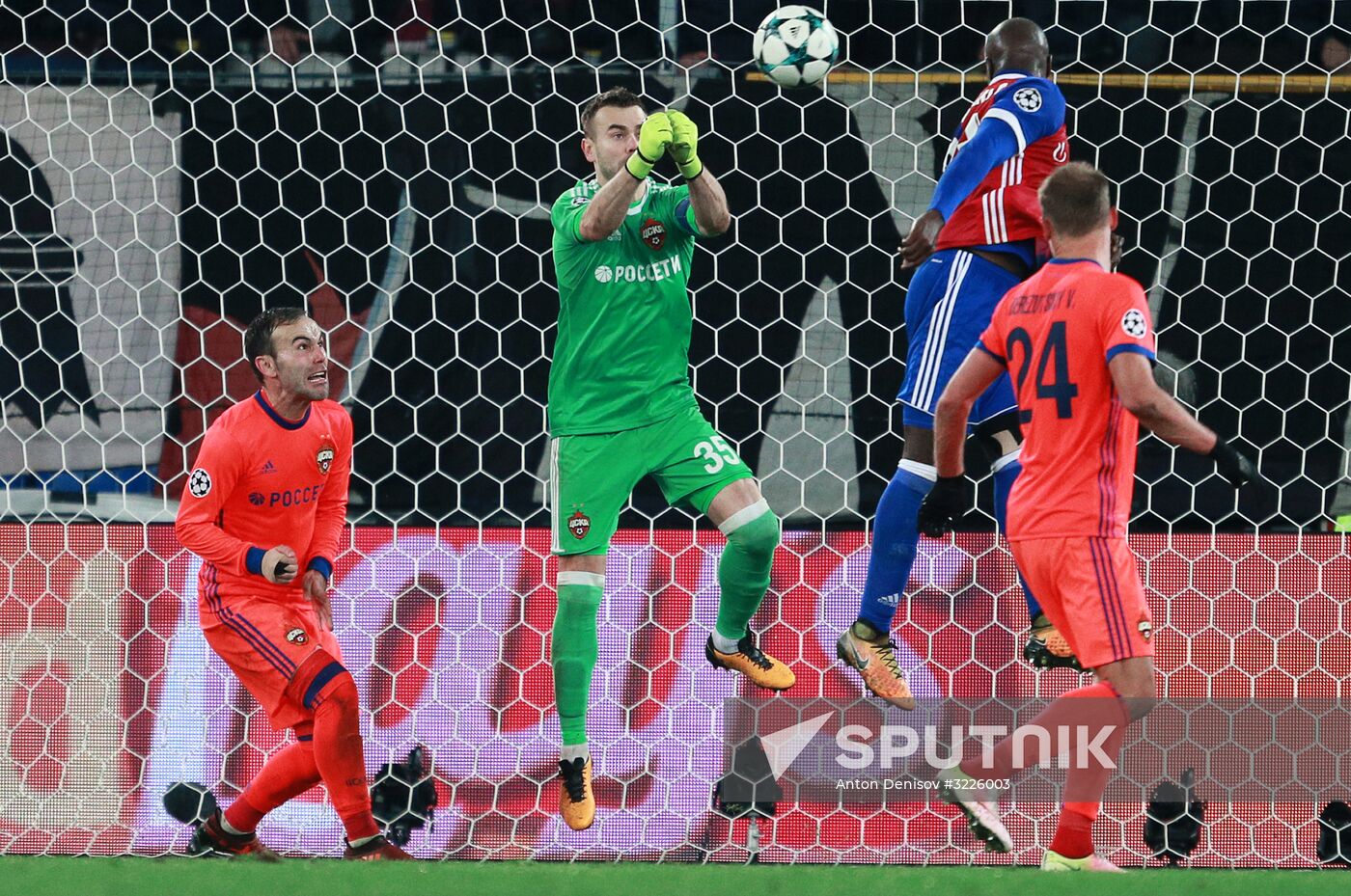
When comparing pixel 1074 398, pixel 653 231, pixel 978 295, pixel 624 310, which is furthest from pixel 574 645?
pixel 1074 398

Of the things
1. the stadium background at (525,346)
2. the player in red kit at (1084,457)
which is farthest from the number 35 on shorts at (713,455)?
the player in red kit at (1084,457)

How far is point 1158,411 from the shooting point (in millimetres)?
3242

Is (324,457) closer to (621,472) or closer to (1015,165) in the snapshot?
(621,472)

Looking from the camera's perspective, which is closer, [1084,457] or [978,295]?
[1084,457]

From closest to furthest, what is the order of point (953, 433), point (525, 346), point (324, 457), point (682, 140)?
point (953, 433), point (682, 140), point (324, 457), point (525, 346)

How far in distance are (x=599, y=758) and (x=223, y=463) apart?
59.8 inches

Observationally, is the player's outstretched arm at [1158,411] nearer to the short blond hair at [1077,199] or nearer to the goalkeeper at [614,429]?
the short blond hair at [1077,199]

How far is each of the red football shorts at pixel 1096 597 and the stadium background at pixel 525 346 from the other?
1.53 meters

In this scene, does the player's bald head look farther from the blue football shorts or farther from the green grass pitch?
A: the green grass pitch

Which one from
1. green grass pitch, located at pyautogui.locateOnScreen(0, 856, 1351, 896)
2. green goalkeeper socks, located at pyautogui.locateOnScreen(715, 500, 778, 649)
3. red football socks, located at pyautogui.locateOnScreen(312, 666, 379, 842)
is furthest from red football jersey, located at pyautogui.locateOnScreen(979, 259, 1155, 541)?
red football socks, located at pyautogui.locateOnScreen(312, 666, 379, 842)

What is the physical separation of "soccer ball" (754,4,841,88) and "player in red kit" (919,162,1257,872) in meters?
0.91

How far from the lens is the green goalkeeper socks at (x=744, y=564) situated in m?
4.19

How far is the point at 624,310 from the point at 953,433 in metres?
1.00

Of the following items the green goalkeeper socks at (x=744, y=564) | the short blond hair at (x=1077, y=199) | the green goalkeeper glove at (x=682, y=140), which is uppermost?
the green goalkeeper glove at (x=682, y=140)
